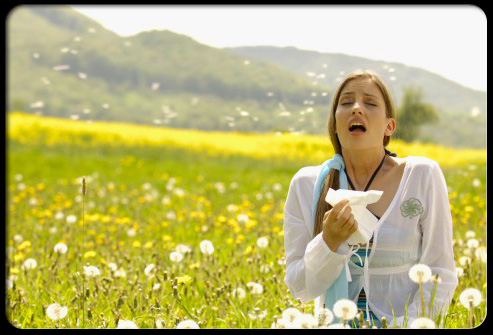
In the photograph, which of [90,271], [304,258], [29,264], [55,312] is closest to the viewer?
[304,258]

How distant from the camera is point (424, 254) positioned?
2.36 metres

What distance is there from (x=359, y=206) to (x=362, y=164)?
396mm

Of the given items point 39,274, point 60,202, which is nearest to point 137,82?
point 60,202

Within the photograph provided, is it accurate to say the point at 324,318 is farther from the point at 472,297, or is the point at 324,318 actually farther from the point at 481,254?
the point at 481,254

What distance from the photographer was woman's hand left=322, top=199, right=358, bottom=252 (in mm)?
2057

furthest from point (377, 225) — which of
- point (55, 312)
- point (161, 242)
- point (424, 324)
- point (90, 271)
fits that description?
point (161, 242)

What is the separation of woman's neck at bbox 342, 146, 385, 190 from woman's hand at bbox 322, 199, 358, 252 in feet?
1.17

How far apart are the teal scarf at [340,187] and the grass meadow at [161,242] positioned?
32cm

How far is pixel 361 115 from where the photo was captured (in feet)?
7.57

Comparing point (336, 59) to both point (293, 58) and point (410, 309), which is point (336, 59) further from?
point (410, 309)

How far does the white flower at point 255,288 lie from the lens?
3.26m

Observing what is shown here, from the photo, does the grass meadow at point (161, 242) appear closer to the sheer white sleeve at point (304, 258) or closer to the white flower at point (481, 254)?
the white flower at point (481, 254)

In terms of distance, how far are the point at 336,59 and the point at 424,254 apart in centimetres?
99
